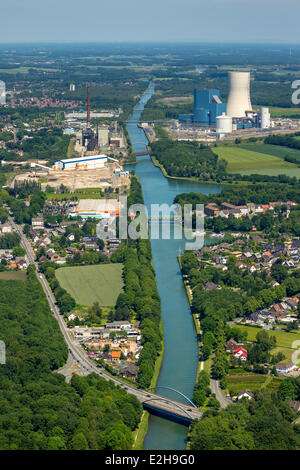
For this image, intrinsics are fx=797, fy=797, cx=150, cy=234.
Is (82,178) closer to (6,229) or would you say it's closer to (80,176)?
(80,176)

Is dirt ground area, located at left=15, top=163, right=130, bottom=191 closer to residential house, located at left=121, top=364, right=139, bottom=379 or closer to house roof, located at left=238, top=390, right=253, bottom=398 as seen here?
residential house, located at left=121, top=364, right=139, bottom=379

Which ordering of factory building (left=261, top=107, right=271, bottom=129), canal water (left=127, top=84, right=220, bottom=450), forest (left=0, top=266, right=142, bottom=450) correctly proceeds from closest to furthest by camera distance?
forest (left=0, top=266, right=142, bottom=450) < canal water (left=127, top=84, right=220, bottom=450) < factory building (left=261, top=107, right=271, bottom=129)

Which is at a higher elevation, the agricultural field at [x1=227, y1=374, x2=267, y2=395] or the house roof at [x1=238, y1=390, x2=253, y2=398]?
the house roof at [x1=238, y1=390, x2=253, y2=398]

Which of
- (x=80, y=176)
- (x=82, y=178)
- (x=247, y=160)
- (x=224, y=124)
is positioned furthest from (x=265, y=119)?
(x=82, y=178)

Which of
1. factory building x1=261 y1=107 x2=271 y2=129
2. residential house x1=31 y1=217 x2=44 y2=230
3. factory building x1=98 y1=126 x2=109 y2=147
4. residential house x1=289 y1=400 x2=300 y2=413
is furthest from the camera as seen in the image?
factory building x1=261 y1=107 x2=271 y2=129

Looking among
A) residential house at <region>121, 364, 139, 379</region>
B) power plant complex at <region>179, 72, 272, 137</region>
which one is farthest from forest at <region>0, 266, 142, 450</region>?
power plant complex at <region>179, 72, 272, 137</region>
